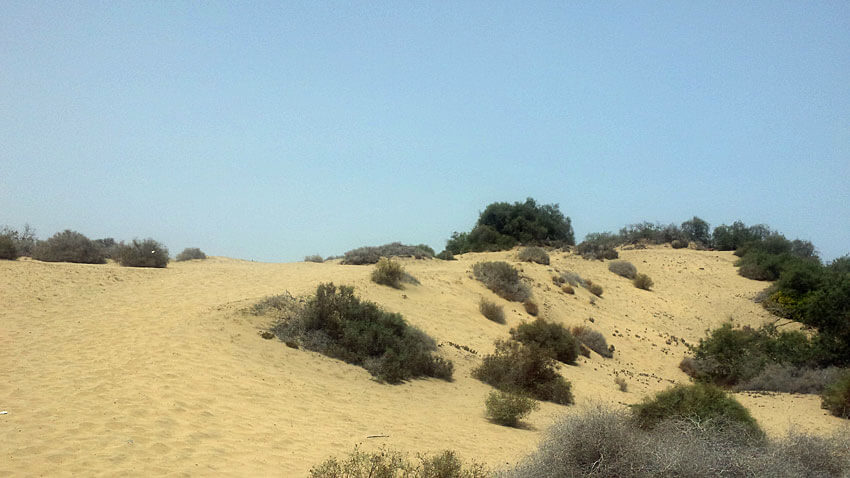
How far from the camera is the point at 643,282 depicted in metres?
31.4

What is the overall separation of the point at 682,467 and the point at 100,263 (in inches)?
964

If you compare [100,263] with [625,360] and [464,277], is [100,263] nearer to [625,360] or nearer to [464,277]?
[464,277]

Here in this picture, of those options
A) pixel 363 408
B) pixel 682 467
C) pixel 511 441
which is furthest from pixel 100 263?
pixel 682 467

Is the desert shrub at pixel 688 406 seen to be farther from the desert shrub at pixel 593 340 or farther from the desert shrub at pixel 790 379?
the desert shrub at pixel 593 340

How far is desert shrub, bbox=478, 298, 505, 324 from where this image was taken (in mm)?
20844

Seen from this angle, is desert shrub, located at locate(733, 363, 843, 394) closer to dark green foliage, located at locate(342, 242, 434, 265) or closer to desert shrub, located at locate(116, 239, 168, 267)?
dark green foliage, located at locate(342, 242, 434, 265)

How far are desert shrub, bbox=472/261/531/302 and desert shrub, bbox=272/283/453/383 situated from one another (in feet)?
30.2

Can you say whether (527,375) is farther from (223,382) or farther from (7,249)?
(7,249)

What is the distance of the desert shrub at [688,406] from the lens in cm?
850

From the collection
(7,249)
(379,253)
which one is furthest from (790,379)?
(7,249)

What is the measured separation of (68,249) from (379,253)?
1365 cm

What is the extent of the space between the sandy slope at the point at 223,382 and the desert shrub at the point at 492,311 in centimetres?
45

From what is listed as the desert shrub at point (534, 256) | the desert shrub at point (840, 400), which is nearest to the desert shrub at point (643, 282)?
the desert shrub at point (534, 256)

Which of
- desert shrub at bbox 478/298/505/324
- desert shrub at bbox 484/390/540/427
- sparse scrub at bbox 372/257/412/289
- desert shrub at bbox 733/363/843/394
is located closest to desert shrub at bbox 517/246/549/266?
desert shrub at bbox 478/298/505/324
